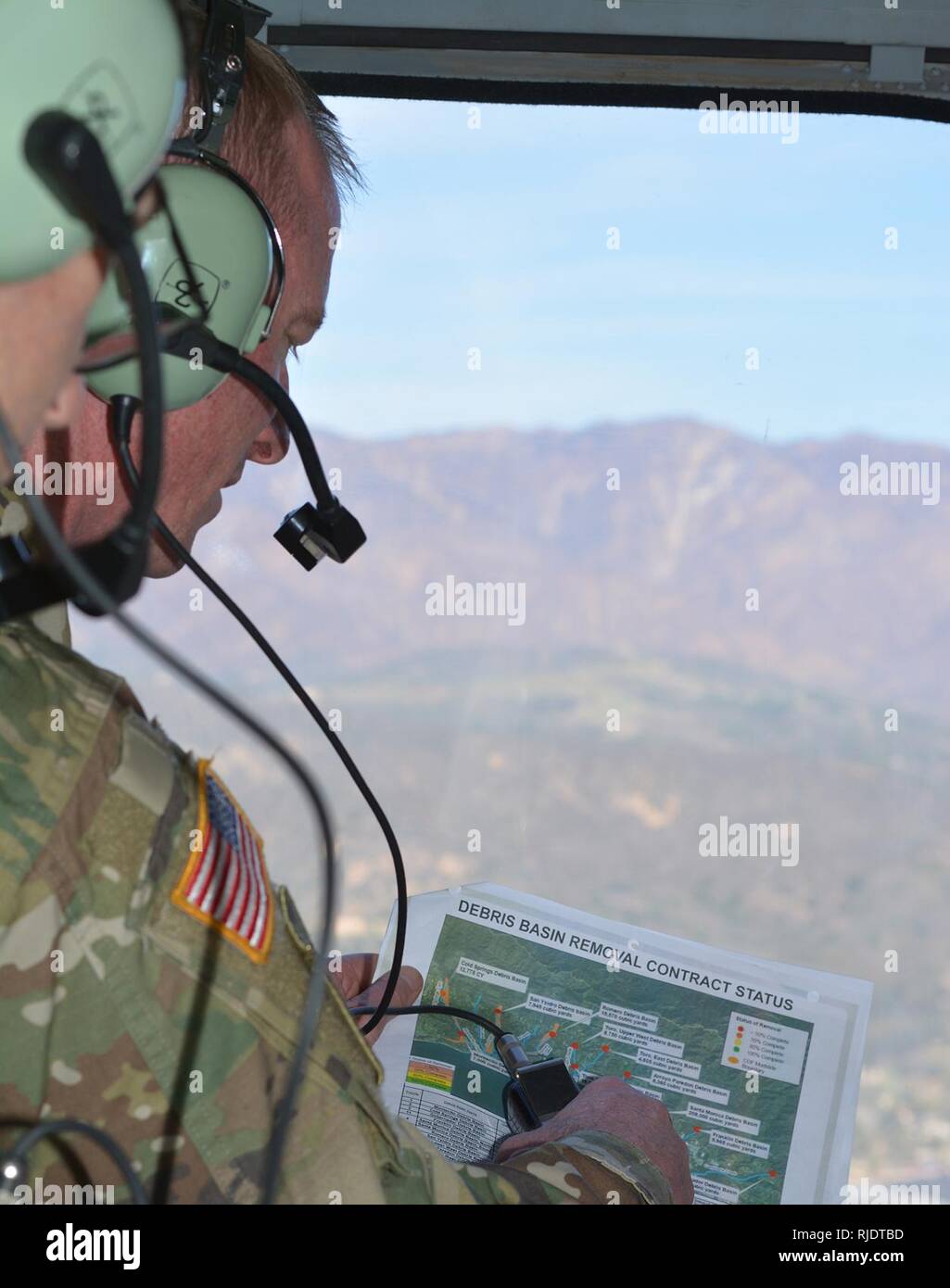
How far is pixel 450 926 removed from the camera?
1071mm

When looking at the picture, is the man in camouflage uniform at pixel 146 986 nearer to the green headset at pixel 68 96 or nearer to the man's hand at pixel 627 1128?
the man's hand at pixel 627 1128

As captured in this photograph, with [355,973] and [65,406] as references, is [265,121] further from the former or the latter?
[355,973]

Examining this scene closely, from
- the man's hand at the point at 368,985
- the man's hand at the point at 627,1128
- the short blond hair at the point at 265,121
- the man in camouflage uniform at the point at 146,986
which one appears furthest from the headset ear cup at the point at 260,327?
the man's hand at the point at 627,1128

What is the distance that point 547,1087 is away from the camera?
3.14ft

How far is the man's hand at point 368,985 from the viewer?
3.35 ft

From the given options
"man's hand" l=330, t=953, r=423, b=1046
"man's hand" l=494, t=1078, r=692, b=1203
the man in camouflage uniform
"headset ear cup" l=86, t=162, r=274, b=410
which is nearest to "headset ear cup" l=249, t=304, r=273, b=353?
"headset ear cup" l=86, t=162, r=274, b=410

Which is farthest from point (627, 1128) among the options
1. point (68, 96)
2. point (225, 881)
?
point (68, 96)

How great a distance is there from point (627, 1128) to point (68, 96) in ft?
2.40

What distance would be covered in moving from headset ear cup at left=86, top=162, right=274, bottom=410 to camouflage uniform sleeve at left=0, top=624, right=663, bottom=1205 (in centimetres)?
22

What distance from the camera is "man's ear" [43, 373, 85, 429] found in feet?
1.56

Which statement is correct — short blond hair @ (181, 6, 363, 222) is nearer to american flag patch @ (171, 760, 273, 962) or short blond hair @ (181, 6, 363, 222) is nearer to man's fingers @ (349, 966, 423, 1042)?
american flag patch @ (171, 760, 273, 962)
